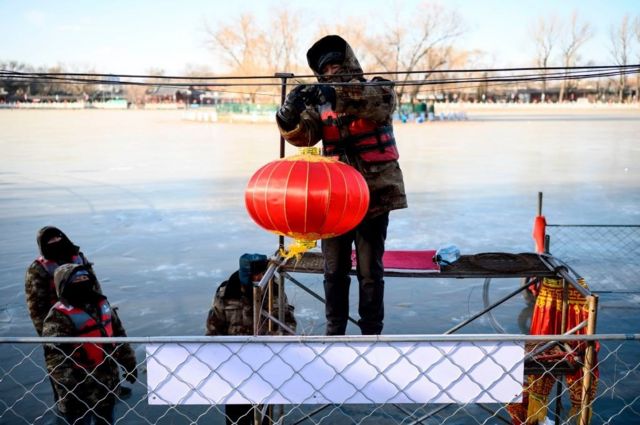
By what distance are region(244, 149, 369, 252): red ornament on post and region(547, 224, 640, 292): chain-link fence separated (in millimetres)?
4133

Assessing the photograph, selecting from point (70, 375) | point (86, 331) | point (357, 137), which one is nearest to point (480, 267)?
point (357, 137)

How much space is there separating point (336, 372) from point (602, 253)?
292 inches

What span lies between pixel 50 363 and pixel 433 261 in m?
2.51

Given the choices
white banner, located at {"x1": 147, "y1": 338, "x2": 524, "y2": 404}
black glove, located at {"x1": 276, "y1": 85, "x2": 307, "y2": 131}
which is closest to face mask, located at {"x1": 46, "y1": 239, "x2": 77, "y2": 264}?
black glove, located at {"x1": 276, "y1": 85, "x2": 307, "y2": 131}

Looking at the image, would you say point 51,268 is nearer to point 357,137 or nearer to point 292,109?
point 292,109

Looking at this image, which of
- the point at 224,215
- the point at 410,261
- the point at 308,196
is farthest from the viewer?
the point at 224,215

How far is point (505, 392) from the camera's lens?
2061 mm

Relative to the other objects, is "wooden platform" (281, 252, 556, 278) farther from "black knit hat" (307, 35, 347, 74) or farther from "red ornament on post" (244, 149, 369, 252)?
"black knit hat" (307, 35, 347, 74)

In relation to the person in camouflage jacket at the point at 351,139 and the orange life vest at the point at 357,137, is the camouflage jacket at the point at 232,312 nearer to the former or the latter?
the person in camouflage jacket at the point at 351,139

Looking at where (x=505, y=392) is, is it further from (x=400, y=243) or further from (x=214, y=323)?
(x=400, y=243)

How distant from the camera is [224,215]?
10.6 m

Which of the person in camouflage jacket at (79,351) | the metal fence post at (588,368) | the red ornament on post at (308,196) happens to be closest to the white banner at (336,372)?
the metal fence post at (588,368)

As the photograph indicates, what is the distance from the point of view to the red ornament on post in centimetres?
294

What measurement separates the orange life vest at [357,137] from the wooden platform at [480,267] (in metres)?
0.78
